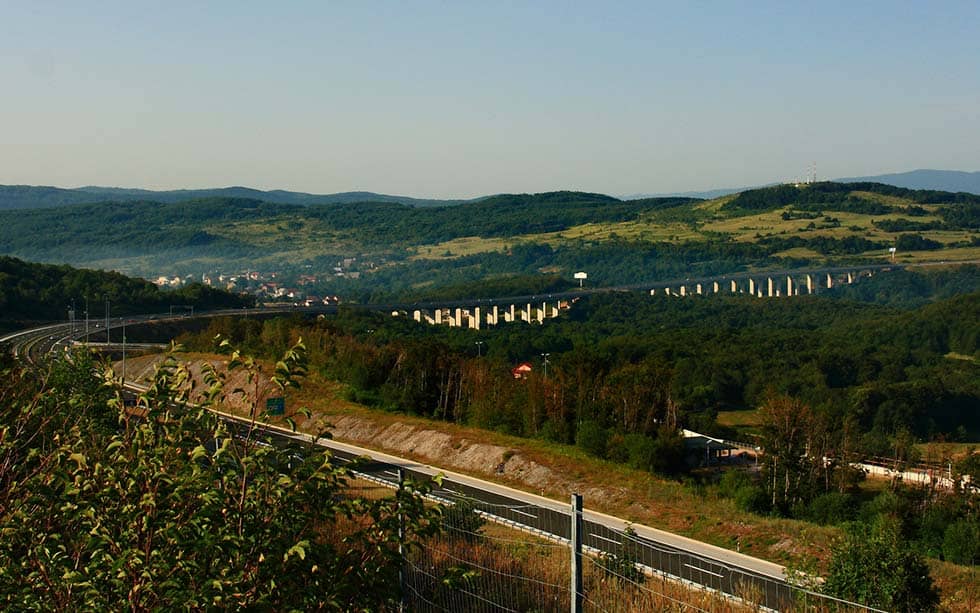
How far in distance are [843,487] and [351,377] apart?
29686 mm

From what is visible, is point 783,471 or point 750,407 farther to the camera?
point 750,407

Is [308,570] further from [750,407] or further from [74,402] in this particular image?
[750,407]

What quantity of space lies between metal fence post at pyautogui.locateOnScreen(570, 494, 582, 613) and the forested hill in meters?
98.7

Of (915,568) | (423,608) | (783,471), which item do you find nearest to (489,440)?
(783,471)

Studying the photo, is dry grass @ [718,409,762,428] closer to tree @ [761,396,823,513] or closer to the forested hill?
tree @ [761,396,823,513]

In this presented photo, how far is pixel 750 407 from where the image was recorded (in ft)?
265

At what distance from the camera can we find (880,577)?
18.5 meters

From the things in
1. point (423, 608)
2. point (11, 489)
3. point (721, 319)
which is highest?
point (11, 489)

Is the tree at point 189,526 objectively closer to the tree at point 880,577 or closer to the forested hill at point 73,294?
the tree at point 880,577

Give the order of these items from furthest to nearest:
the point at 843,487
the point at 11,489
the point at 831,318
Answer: the point at 831,318, the point at 843,487, the point at 11,489

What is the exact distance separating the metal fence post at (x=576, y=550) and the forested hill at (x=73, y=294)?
324ft

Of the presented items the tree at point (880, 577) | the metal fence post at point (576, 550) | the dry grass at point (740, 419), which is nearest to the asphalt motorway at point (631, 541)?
the tree at point (880, 577)

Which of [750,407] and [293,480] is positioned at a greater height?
[293,480]

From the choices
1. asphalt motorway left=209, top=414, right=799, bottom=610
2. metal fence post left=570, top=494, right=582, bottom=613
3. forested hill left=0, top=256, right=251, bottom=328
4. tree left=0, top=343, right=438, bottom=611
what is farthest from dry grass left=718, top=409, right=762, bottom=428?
forested hill left=0, top=256, right=251, bottom=328
